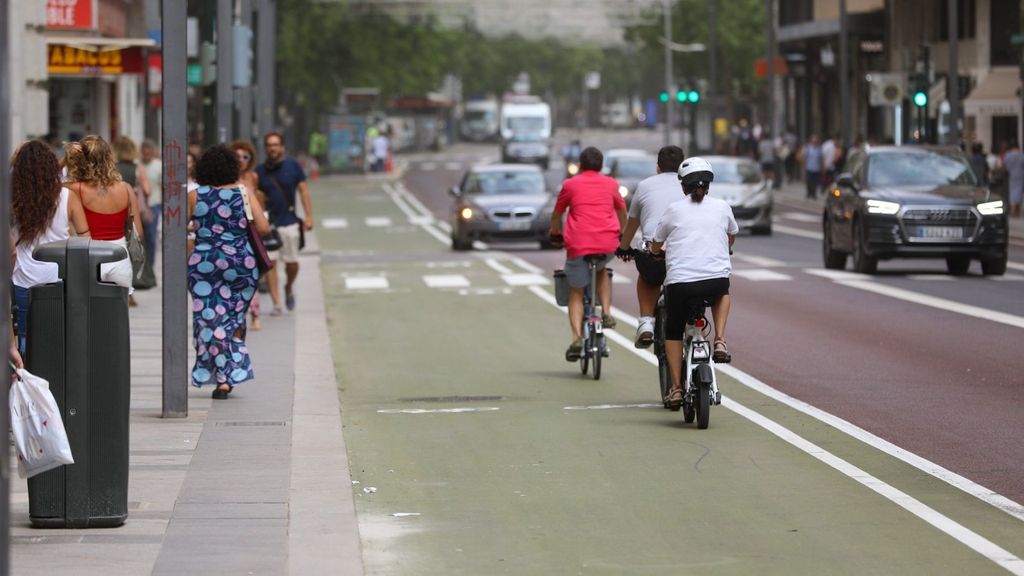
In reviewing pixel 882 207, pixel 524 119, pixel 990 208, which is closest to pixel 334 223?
pixel 882 207

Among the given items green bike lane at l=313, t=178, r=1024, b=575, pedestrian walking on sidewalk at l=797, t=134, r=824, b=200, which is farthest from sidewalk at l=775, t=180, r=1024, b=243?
green bike lane at l=313, t=178, r=1024, b=575

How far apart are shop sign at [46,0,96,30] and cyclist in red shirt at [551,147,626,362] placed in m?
21.4

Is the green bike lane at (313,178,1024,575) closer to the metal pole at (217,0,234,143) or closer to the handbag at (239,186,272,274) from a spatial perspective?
the handbag at (239,186,272,274)

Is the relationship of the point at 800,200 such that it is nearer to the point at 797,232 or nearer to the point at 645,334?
the point at 797,232

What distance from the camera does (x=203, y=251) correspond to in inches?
551

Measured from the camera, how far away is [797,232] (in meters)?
41.3

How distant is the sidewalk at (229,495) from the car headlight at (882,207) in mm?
12630

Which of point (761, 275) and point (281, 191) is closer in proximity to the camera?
point (281, 191)

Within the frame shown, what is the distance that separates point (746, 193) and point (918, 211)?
12501mm

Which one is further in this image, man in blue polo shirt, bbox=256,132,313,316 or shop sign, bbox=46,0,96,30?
shop sign, bbox=46,0,96,30

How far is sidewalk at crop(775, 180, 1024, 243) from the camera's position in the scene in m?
42.2

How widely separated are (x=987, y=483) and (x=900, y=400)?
3655 millimetres

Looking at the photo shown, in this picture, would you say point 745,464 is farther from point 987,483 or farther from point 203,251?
point 203,251

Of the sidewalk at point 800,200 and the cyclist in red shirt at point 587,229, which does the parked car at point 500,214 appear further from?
the cyclist in red shirt at point 587,229
